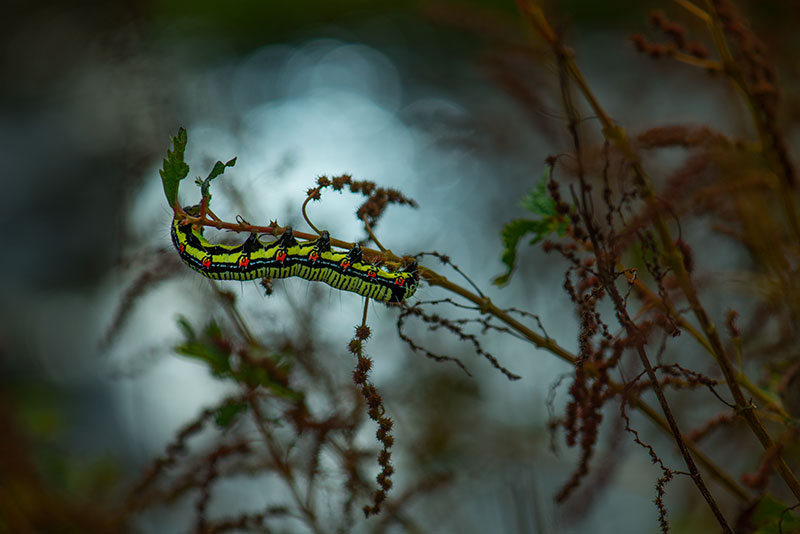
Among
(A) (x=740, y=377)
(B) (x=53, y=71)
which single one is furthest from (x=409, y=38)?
(A) (x=740, y=377)

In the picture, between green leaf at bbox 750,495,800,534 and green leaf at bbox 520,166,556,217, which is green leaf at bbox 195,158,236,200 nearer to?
green leaf at bbox 520,166,556,217

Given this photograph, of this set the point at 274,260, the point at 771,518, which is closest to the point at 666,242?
the point at 771,518

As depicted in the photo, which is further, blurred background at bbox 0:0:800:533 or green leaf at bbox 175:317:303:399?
blurred background at bbox 0:0:800:533

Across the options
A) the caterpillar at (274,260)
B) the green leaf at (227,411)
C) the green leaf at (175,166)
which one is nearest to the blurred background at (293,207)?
the caterpillar at (274,260)

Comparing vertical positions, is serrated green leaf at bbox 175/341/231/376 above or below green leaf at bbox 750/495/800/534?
above

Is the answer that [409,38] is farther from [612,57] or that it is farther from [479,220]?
[479,220]

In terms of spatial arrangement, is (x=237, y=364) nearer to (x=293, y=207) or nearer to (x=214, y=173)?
(x=293, y=207)

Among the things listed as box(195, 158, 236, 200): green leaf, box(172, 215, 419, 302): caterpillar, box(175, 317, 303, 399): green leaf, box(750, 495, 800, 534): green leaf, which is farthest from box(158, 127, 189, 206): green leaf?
box(750, 495, 800, 534): green leaf

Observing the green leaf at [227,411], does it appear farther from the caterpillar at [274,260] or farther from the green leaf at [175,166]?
the green leaf at [175,166]
